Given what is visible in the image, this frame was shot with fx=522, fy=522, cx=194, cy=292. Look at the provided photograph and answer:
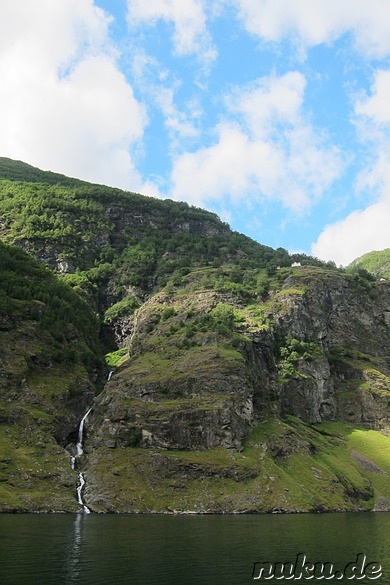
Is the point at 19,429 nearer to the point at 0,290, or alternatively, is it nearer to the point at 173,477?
the point at 173,477

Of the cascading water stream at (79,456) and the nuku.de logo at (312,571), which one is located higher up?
the nuku.de logo at (312,571)

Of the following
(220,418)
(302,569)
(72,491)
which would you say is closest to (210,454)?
(220,418)

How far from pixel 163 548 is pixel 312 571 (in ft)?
62.3

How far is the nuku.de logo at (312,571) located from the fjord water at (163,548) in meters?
0.95

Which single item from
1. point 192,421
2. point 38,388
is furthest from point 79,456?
point 192,421

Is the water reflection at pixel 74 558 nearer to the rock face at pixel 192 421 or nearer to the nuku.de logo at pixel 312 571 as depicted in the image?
the nuku.de logo at pixel 312 571

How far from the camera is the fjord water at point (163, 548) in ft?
153

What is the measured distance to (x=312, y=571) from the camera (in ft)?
166

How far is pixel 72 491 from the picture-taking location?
115m

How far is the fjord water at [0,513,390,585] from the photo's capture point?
4669 cm

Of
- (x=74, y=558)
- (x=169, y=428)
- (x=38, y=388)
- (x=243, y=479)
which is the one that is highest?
(x=38, y=388)

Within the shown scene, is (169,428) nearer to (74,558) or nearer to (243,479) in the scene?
(243,479)

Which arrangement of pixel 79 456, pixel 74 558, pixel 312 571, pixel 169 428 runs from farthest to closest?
pixel 169 428, pixel 79 456, pixel 74 558, pixel 312 571

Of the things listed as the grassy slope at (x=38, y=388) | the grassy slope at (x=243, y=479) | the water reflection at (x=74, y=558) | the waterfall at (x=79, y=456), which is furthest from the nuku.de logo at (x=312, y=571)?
the grassy slope at (x=38, y=388)
